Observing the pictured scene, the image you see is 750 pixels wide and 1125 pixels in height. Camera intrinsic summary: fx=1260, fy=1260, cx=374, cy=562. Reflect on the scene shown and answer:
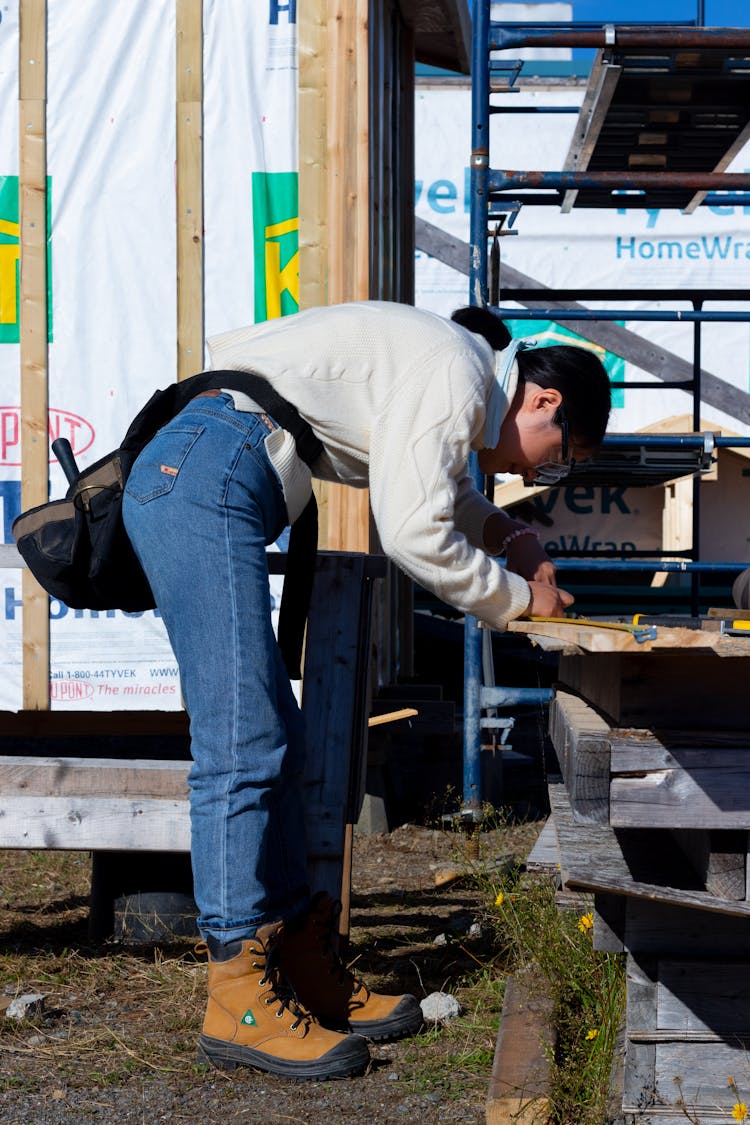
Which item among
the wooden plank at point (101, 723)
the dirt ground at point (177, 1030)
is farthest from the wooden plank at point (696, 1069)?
the wooden plank at point (101, 723)

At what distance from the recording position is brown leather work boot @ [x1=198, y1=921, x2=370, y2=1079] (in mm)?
2621

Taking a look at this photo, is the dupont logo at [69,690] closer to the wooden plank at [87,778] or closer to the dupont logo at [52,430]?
the dupont logo at [52,430]

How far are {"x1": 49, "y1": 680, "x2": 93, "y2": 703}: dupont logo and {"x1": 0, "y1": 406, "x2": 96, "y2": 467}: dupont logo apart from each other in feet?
3.05

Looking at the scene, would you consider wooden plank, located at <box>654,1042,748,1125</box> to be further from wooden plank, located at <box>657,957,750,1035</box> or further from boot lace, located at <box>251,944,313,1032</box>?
boot lace, located at <box>251,944,313,1032</box>

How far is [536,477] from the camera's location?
2924mm

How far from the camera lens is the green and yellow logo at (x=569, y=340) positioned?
899cm

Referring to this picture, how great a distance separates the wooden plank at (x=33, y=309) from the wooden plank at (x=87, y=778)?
1.92 metres

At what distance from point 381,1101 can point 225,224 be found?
11.9 ft

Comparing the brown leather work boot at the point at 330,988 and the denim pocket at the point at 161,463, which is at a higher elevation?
the denim pocket at the point at 161,463

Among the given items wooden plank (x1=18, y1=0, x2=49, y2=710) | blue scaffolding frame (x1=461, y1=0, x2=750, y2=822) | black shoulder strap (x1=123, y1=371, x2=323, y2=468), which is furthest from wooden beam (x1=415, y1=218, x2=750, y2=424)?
black shoulder strap (x1=123, y1=371, x2=323, y2=468)

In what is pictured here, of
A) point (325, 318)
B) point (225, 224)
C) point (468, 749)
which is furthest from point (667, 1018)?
point (225, 224)

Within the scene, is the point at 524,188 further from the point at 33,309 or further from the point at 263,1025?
the point at 263,1025

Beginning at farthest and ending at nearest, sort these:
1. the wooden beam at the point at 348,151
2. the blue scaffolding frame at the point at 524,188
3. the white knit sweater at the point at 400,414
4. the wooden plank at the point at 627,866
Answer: the wooden beam at the point at 348,151 → the blue scaffolding frame at the point at 524,188 → the white knit sweater at the point at 400,414 → the wooden plank at the point at 627,866

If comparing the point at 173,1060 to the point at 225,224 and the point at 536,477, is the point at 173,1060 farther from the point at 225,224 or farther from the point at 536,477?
the point at 225,224
